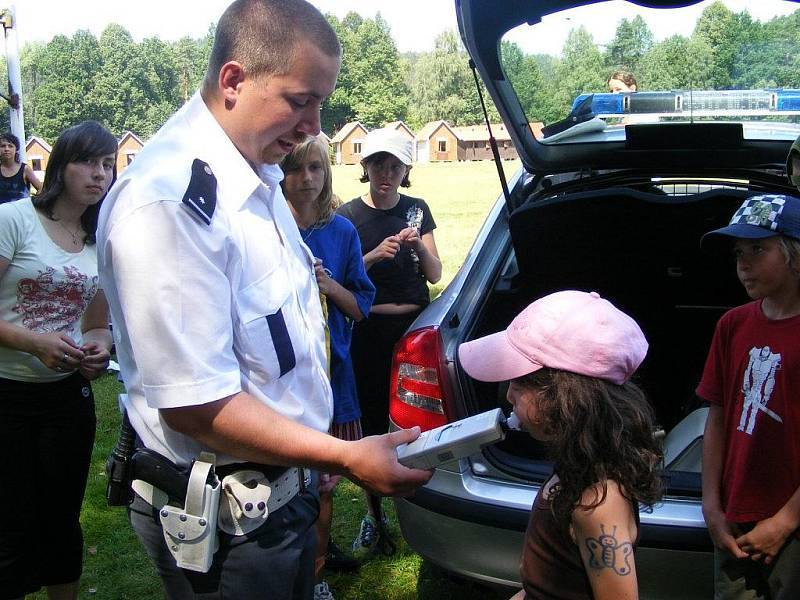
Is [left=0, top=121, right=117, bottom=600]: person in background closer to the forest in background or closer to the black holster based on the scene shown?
the black holster

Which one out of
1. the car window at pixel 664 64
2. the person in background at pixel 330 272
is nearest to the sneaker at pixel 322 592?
the person in background at pixel 330 272

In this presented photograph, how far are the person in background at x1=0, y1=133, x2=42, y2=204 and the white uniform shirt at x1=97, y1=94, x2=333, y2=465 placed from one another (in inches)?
306

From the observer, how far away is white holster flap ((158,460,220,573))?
1543 millimetres

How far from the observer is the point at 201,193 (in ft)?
4.71

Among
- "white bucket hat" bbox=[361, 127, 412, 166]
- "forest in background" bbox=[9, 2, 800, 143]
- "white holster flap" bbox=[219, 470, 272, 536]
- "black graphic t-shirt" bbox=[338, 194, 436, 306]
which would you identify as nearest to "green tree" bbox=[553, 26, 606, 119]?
"white bucket hat" bbox=[361, 127, 412, 166]

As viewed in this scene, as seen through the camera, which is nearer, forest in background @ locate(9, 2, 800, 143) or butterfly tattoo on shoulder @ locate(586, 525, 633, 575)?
butterfly tattoo on shoulder @ locate(586, 525, 633, 575)

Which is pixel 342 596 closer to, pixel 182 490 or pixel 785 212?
pixel 182 490

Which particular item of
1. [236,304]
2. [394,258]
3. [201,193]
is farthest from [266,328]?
[394,258]

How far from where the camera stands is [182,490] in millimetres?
1570

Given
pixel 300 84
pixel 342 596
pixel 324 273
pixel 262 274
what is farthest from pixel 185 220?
pixel 342 596

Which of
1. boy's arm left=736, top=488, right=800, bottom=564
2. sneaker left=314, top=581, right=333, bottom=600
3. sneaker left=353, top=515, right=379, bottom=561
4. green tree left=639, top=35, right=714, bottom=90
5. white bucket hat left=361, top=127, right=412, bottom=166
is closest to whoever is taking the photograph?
boy's arm left=736, top=488, right=800, bottom=564

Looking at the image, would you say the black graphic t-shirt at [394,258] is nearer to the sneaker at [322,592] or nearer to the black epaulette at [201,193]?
the sneaker at [322,592]

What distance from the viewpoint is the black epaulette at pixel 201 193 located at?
1398 millimetres

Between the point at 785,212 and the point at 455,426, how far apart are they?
1.19 metres
